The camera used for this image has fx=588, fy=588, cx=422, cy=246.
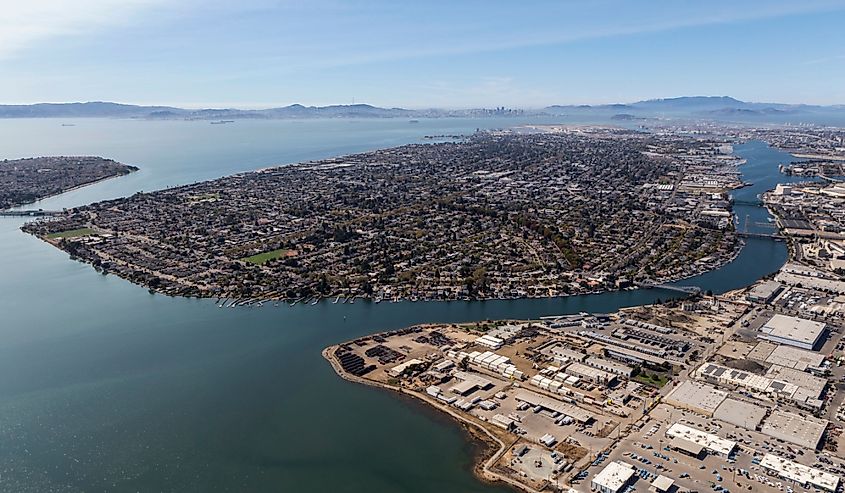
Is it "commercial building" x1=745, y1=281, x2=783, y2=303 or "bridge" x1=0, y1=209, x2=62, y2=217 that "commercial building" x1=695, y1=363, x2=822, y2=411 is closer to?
"commercial building" x1=745, y1=281, x2=783, y2=303

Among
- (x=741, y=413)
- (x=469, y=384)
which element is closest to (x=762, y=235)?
(x=741, y=413)

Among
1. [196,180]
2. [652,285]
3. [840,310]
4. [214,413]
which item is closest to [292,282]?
[214,413]

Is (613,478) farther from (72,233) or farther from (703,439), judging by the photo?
(72,233)

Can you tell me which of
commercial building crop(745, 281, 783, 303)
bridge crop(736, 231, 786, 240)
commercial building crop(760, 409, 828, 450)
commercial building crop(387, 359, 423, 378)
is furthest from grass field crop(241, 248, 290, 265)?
bridge crop(736, 231, 786, 240)

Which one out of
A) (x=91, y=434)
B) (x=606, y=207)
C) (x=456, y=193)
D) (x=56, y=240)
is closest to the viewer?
(x=91, y=434)

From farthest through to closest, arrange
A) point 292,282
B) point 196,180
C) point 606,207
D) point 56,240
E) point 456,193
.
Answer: point 196,180, point 456,193, point 606,207, point 56,240, point 292,282

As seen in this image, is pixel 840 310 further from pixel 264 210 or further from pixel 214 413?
pixel 264 210
